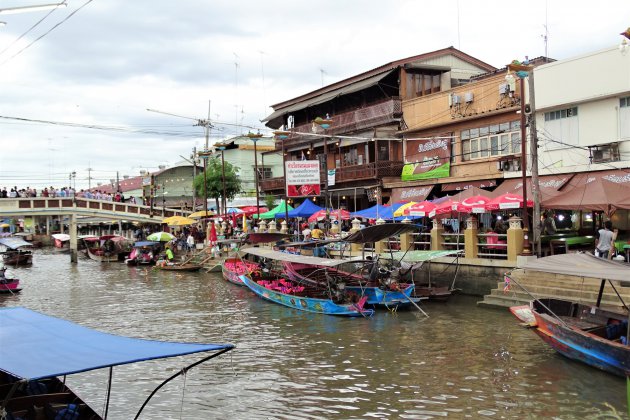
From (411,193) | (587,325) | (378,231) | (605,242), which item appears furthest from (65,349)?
(411,193)

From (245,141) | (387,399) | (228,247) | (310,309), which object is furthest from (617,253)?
(245,141)

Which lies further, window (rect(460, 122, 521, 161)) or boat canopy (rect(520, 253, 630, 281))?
window (rect(460, 122, 521, 161))

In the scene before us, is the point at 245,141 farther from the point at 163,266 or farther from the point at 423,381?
the point at 423,381

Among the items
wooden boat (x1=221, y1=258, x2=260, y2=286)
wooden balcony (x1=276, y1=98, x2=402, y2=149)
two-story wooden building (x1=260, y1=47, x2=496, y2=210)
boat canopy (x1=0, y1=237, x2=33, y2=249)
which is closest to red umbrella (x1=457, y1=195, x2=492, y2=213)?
two-story wooden building (x1=260, y1=47, x2=496, y2=210)

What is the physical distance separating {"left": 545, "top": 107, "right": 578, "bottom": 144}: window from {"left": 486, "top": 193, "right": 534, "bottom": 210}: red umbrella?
4.12 m

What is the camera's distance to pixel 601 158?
2183 cm

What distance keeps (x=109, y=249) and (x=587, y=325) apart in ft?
131

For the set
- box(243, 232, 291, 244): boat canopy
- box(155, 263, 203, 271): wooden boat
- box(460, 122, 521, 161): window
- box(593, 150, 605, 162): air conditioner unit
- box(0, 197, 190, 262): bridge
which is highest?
box(460, 122, 521, 161): window

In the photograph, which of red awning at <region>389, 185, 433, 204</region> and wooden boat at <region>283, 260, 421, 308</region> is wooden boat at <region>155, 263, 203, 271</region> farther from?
wooden boat at <region>283, 260, 421, 308</region>

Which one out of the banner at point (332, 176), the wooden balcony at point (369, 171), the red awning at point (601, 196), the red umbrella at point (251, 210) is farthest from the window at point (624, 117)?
the red umbrella at point (251, 210)

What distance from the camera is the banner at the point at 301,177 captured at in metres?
25.6

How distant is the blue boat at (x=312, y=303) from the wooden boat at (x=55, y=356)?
427 inches

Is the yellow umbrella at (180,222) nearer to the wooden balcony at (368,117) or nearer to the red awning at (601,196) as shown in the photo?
the wooden balcony at (368,117)

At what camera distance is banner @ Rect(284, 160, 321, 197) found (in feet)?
83.9
